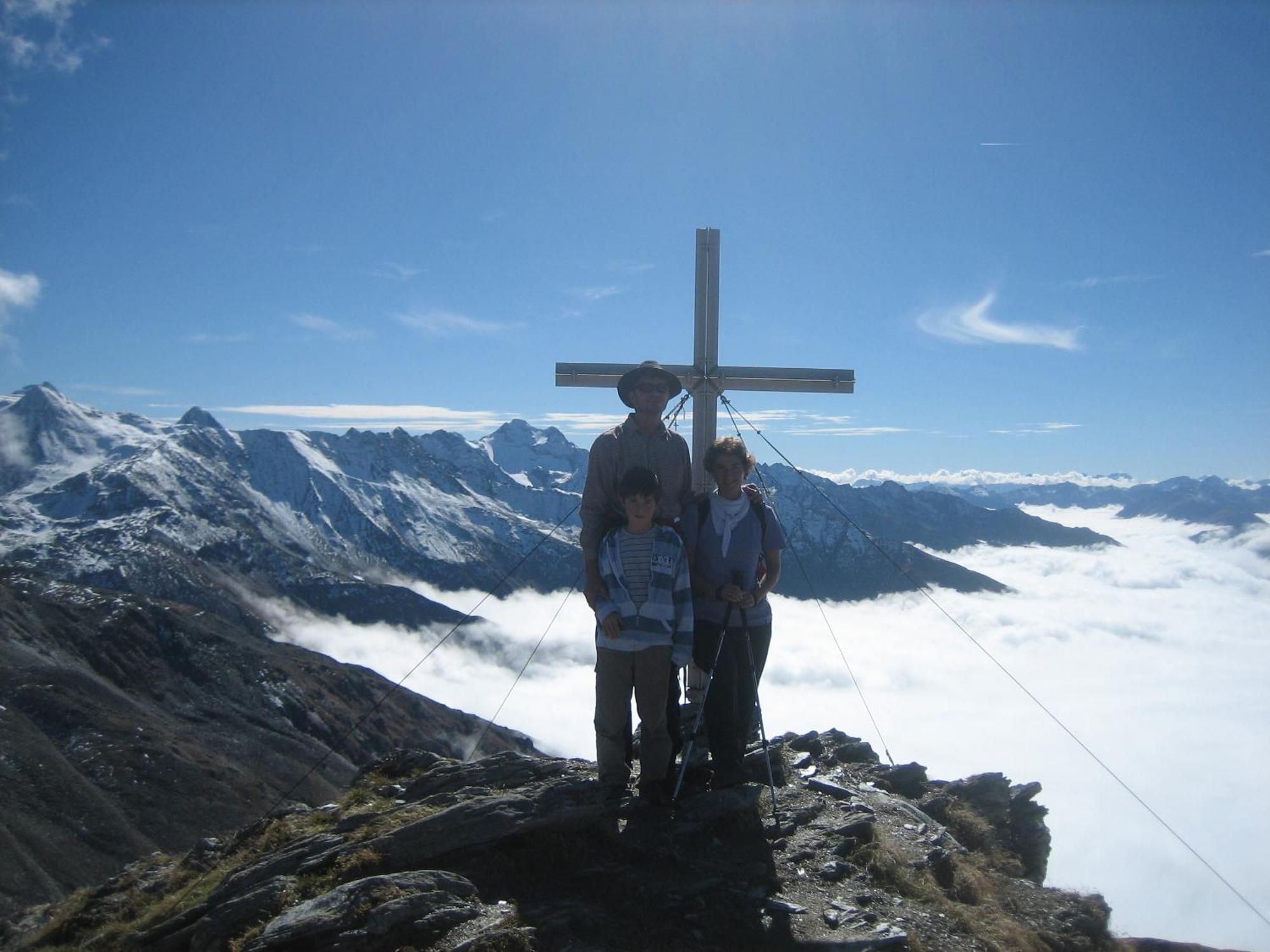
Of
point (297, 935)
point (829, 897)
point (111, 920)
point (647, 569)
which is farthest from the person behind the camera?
point (111, 920)

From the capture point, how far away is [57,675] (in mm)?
136875

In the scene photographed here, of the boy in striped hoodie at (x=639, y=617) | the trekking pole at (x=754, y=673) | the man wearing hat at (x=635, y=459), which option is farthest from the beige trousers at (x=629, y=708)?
the trekking pole at (x=754, y=673)

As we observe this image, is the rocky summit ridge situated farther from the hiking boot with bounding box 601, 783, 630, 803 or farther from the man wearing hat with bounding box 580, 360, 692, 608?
the man wearing hat with bounding box 580, 360, 692, 608

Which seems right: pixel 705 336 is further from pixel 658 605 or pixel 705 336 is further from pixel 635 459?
pixel 658 605

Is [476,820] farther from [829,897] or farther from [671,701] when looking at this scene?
[829,897]

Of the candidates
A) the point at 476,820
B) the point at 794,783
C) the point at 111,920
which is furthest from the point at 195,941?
the point at 794,783

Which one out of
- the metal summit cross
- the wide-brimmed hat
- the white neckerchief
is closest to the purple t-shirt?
the white neckerchief

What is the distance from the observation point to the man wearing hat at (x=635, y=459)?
8711mm

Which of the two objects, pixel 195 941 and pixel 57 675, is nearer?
pixel 195 941

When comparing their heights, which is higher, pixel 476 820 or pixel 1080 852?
pixel 476 820

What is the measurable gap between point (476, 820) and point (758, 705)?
11.0ft

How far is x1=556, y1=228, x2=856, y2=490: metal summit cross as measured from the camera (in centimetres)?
1208

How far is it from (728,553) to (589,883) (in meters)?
3.45

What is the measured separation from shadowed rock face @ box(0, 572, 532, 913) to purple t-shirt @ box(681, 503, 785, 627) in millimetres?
78573
